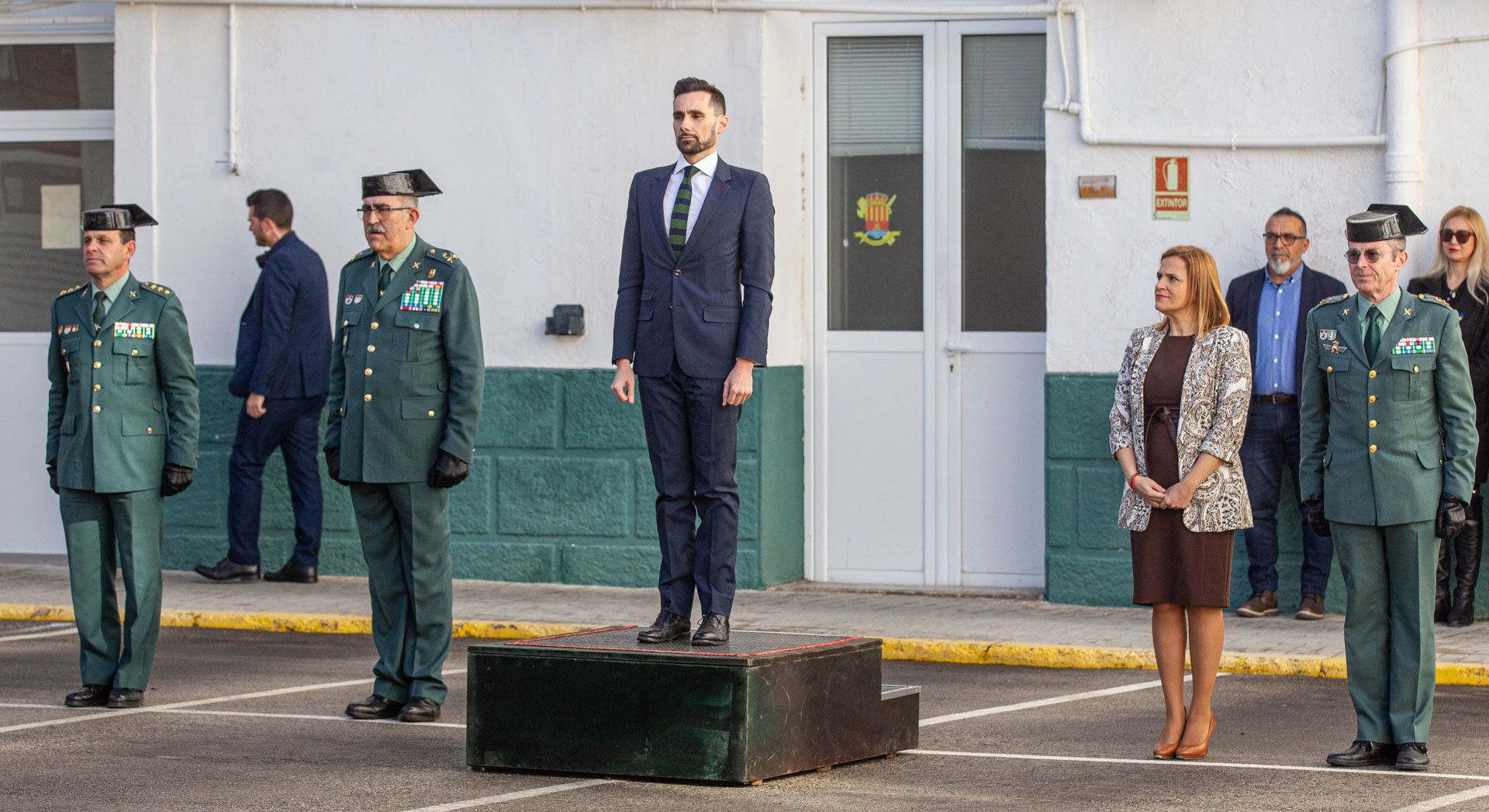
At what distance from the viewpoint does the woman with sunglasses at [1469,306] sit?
10.3 metres

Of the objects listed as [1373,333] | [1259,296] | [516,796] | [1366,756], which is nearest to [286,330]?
[1259,296]

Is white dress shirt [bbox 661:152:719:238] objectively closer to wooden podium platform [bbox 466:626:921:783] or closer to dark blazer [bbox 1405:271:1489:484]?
wooden podium platform [bbox 466:626:921:783]

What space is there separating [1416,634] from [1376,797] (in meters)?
0.79

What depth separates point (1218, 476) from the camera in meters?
7.29

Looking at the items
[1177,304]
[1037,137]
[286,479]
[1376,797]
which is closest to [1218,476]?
[1177,304]

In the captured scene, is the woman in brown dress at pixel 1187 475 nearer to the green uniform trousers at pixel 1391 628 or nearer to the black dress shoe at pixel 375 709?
the green uniform trousers at pixel 1391 628

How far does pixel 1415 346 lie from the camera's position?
7.25 metres

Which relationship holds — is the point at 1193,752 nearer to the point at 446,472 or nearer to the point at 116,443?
the point at 446,472

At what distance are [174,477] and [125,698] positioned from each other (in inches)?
36.9

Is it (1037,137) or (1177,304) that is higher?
(1037,137)

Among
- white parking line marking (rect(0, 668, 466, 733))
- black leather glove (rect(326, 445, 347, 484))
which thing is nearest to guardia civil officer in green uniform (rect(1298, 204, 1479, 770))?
black leather glove (rect(326, 445, 347, 484))

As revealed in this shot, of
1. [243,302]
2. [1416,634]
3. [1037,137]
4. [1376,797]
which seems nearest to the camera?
[1376,797]

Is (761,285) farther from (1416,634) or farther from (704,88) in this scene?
(1416,634)

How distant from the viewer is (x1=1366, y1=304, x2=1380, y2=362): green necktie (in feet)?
24.0
